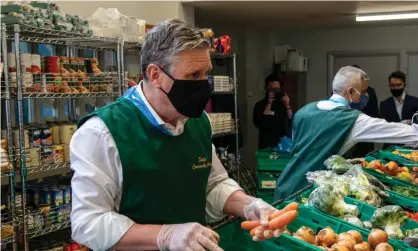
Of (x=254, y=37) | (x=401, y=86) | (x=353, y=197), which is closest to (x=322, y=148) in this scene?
(x=353, y=197)

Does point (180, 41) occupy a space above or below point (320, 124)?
above

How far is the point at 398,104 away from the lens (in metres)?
5.42

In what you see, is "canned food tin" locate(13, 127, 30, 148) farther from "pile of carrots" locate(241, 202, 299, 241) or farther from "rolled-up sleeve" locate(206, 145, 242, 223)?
"pile of carrots" locate(241, 202, 299, 241)

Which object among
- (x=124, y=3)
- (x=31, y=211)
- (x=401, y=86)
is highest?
(x=124, y=3)

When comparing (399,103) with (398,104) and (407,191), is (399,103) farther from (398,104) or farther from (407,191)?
(407,191)

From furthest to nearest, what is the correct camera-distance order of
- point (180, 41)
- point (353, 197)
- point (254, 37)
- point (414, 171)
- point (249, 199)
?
point (254, 37), point (414, 171), point (353, 197), point (249, 199), point (180, 41)

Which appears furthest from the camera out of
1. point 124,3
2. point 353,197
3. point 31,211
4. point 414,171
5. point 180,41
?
point 124,3

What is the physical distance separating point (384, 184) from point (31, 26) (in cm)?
216

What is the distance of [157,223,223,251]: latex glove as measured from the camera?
1.18m

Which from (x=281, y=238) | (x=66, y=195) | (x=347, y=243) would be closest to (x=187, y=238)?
(x=281, y=238)

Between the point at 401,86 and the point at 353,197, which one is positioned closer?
the point at 353,197

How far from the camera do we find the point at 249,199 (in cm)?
159

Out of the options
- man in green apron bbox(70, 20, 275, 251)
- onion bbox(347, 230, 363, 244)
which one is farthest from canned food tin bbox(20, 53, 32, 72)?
onion bbox(347, 230, 363, 244)

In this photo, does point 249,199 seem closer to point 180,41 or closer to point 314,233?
point 314,233
